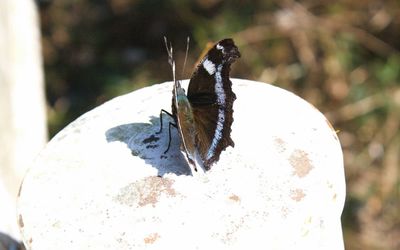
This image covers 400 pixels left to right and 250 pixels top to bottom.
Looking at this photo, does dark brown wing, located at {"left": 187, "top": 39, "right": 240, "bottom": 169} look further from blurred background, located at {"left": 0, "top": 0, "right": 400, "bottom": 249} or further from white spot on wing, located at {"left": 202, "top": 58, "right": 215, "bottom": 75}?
blurred background, located at {"left": 0, "top": 0, "right": 400, "bottom": 249}

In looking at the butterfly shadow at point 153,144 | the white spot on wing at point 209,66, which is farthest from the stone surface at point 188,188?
the white spot on wing at point 209,66

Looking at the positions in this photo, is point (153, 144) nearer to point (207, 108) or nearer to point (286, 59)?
point (207, 108)

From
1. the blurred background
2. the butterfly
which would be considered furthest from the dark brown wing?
the blurred background

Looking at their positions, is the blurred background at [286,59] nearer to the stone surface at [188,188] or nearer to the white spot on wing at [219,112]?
the stone surface at [188,188]

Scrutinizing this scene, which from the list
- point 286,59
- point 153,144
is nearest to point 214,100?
point 153,144

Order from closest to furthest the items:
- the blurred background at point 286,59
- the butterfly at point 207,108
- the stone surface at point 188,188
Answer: the stone surface at point 188,188
the butterfly at point 207,108
the blurred background at point 286,59

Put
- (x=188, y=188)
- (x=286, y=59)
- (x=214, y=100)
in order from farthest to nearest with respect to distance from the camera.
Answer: (x=286, y=59) < (x=214, y=100) < (x=188, y=188)
